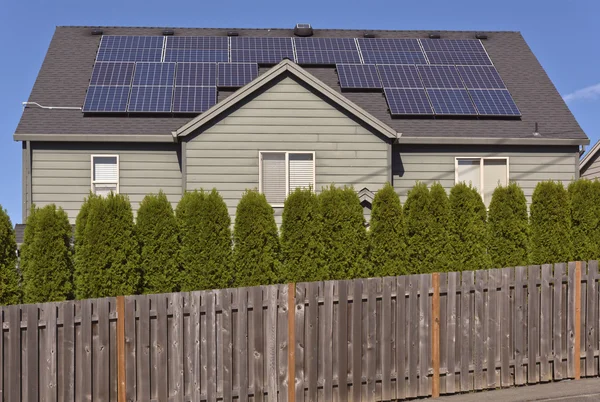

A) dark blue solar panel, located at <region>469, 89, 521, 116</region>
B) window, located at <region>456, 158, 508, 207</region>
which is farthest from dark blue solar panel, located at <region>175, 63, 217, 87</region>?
dark blue solar panel, located at <region>469, 89, 521, 116</region>

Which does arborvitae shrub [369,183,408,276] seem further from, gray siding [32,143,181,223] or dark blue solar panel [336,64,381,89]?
dark blue solar panel [336,64,381,89]

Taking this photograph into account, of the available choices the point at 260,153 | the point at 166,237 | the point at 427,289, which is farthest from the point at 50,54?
the point at 427,289

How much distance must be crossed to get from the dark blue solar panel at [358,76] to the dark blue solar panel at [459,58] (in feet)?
7.42

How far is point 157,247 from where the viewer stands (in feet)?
41.7

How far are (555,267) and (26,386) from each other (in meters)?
8.14

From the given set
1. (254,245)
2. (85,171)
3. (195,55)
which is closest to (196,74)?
(195,55)

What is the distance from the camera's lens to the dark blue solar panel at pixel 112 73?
2058 cm

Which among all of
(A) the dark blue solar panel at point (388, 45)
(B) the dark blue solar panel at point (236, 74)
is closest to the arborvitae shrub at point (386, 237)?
(B) the dark blue solar panel at point (236, 74)

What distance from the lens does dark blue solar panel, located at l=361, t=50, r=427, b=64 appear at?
22750mm

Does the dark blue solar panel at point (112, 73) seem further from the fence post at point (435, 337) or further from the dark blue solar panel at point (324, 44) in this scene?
the fence post at point (435, 337)

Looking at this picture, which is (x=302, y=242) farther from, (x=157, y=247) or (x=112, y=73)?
(x=112, y=73)

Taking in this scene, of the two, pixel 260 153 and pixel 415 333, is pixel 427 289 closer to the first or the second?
pixel 415 333

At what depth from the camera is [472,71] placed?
73.3 feet

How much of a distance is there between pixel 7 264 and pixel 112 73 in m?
10.5
